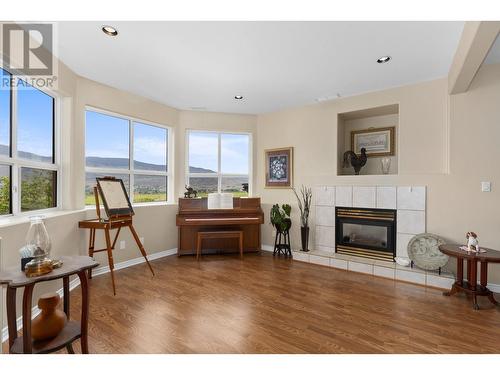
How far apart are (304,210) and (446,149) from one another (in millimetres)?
2137

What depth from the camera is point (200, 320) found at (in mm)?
2242

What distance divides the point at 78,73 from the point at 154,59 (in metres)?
1.16

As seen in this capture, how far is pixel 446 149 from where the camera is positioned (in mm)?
3229

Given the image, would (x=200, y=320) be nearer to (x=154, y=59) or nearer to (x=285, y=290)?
(x=285, y=290)

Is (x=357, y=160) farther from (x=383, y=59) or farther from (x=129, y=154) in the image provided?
(x=129, y=154)

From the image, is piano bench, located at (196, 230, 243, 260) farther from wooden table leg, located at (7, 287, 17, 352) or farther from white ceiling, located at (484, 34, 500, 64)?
white ceiling, located at (484, 34, 500, 64)

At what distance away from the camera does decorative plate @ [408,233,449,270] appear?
310cm

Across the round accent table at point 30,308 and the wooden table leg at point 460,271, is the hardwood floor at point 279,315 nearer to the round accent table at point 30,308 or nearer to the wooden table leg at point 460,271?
the wooden table leg at point 460,271

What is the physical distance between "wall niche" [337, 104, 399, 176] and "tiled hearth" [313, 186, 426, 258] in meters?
0.42

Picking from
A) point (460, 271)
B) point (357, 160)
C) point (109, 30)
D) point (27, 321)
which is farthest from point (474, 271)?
point (109, 30)

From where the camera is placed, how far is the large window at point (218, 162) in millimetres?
4750

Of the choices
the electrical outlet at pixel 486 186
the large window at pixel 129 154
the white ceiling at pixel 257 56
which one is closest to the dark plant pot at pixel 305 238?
the white ceiling at pixel 257 56

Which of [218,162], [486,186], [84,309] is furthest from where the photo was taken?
[218,162]

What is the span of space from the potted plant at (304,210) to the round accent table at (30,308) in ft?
10.5
